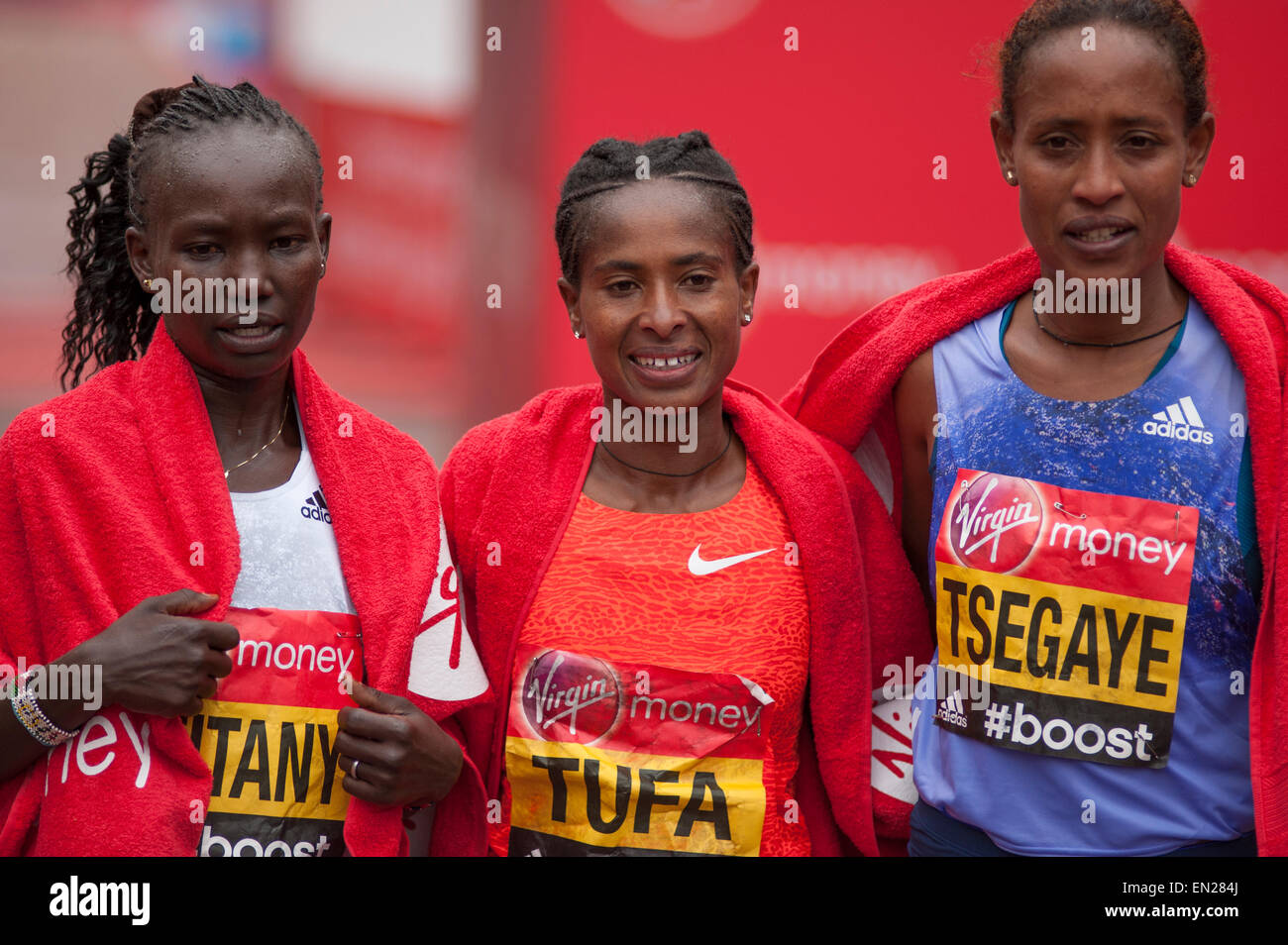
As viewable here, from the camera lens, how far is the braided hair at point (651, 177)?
77.8 inches

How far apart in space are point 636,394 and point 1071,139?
2.33 feet

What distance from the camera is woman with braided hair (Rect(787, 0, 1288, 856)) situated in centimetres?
176

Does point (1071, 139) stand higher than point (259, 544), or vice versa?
point (1071, 139)

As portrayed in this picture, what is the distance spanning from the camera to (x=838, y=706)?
1.96 metres

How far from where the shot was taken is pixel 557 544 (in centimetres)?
196

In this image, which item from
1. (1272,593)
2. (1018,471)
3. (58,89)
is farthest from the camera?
(58,89)

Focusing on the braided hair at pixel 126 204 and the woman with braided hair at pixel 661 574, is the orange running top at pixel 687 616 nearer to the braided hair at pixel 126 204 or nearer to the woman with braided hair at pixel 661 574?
the woman with braided hair at pixel 661 574

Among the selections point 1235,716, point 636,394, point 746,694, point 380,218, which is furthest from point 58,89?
point 1235,716

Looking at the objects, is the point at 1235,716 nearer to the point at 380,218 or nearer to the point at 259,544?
the point at 259,544

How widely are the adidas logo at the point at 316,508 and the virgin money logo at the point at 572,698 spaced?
1.21 feet

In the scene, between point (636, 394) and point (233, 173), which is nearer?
point (233, 173)
